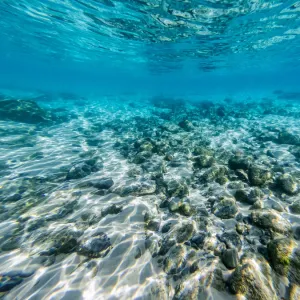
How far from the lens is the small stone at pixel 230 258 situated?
2.99 metres

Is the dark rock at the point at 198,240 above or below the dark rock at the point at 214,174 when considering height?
below

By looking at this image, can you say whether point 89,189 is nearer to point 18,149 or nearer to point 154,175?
point 154,175

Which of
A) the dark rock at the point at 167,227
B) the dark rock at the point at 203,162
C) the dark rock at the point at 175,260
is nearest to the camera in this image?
the dark rock at the point at 175,260

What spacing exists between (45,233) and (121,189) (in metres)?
2.24

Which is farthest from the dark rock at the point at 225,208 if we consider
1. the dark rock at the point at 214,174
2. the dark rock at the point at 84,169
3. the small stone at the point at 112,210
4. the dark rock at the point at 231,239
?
the dark rock at the point at 84,169

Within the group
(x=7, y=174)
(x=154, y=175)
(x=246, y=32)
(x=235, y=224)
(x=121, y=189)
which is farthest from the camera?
(x=246, y=32)

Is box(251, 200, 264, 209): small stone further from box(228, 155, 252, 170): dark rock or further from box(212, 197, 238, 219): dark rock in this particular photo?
box(228, 155, 252, 170): dark rock

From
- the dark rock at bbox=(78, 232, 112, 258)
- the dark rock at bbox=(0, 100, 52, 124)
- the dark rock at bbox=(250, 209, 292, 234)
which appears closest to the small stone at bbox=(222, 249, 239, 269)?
the dark rock at bbox=(250, 209, 292, 234)

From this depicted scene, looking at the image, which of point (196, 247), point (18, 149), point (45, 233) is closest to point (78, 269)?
point (45, 233)

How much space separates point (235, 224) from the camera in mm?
4012

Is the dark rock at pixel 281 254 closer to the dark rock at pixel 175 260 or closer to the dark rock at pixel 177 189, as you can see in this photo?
the dark rock at pixel 175 260

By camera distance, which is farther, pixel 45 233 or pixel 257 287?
pixel 45 233

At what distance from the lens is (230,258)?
10.0 ft

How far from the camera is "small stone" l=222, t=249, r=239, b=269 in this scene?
299 cm
